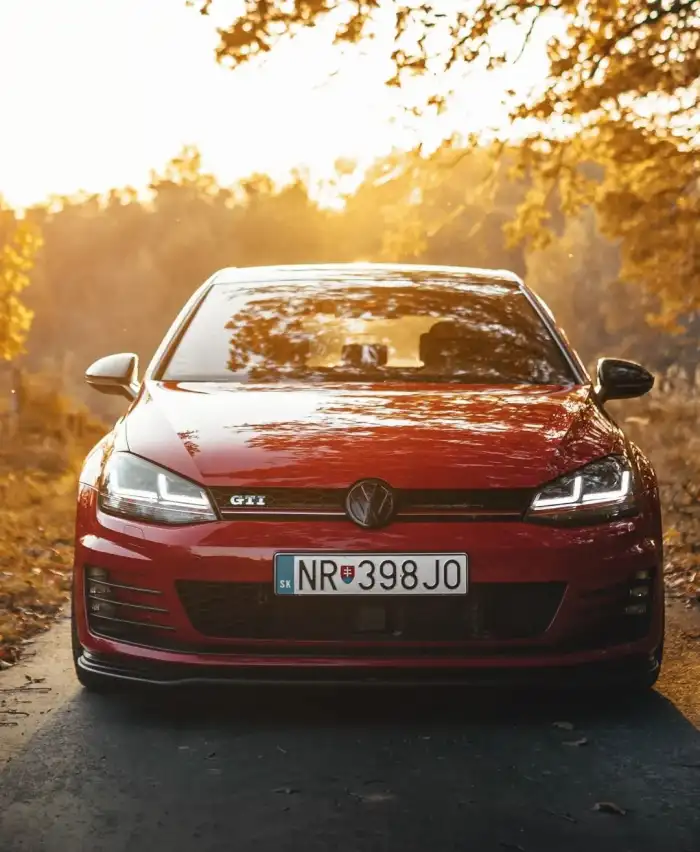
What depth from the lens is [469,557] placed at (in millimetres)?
4188

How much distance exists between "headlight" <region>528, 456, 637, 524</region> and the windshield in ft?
3.01

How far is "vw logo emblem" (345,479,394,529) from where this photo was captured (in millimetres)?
4227

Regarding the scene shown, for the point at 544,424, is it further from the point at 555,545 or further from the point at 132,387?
the point at 132,387

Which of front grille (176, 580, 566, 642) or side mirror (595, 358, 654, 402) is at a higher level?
side mirror (595, 358, 654, 402)

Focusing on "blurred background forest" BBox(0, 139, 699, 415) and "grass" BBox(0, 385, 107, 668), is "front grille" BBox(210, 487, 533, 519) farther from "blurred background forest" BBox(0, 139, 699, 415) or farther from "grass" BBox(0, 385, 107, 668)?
"blurred background forest" BBox(0, 139, 699, 415)

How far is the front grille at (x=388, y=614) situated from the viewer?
13.8 feet

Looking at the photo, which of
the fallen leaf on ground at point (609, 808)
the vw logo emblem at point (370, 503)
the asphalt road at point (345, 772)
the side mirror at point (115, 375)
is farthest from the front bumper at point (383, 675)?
the side mirror at point (115, 375)

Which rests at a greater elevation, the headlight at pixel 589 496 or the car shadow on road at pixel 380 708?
the headlight at pixel 589 496

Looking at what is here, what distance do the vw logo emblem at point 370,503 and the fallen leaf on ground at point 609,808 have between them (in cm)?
104

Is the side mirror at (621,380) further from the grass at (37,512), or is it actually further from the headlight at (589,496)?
the grass at (37,512)

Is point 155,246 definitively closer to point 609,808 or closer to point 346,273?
point 346,273

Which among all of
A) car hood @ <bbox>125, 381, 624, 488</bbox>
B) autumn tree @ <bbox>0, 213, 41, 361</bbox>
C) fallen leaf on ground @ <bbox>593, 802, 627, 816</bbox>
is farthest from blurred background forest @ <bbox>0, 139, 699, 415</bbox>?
Answer: fallen leaf on ground @ <bbox>593, 802, 627, 816</bbox>

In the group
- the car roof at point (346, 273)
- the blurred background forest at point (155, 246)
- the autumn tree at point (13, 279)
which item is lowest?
the blurred background forest at point (155, 246)

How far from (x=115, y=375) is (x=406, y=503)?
175 centimetres
